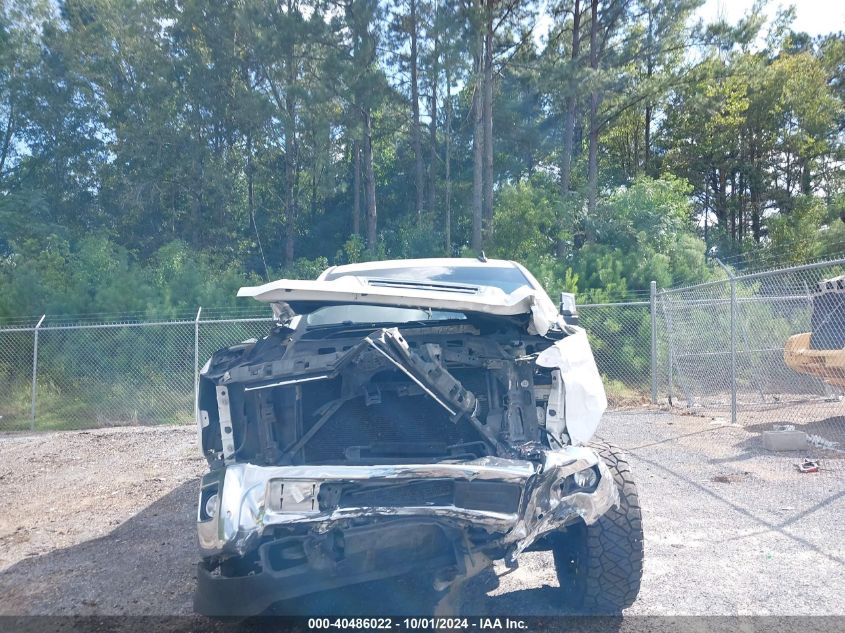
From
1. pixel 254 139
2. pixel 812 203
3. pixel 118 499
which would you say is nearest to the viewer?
pixel 118 499

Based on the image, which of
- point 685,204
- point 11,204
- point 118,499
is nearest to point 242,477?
point 118,499

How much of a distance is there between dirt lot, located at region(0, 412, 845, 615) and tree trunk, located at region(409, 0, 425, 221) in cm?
1640

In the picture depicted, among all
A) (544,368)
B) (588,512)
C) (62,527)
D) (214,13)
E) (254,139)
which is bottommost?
(62,527)

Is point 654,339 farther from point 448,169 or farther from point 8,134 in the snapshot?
point 8,134

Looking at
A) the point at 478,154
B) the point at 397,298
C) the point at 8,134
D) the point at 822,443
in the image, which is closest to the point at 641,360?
the point at 822,443

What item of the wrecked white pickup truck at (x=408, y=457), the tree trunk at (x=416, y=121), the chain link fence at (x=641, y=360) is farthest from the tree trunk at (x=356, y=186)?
the wrecked white pickup truck at (x=408, y=457)

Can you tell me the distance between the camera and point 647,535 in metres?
5.06

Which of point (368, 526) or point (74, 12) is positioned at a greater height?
point (74, 12)

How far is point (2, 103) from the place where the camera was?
24.3 meters

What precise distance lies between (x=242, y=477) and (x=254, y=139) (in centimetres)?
2287

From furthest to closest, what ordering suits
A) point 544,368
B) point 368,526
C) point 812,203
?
1. point 812,203
2. point 544,368
3. point 368,526

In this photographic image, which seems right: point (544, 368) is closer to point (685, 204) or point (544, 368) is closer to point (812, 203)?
point (685, 204)

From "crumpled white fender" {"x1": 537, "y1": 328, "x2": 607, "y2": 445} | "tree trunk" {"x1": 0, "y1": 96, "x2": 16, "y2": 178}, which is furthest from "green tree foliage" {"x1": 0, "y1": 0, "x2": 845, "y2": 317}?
"crumpled white fender" {"x1": 537, "y1": 328, "x2": 607, "y2": 445}

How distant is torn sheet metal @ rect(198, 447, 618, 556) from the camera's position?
2.99 metres
